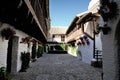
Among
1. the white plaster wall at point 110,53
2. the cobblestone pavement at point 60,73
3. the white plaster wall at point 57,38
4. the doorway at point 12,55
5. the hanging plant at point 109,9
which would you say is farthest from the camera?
the white plaster wall at point 57,38

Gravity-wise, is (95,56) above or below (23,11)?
below

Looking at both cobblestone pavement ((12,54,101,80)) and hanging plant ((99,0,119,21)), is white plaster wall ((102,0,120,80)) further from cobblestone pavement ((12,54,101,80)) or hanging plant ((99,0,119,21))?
cobblestone pavement ((12,54,101,80))

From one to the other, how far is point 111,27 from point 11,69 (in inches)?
243

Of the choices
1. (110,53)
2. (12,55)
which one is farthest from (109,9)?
(12,55)

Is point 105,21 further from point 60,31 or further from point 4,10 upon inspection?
point 60,31

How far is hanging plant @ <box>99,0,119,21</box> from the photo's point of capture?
589 centimetres

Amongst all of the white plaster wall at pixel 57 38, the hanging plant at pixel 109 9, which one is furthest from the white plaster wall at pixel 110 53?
the white plaster wall at pixel 57 38

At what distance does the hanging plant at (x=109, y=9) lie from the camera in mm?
5888

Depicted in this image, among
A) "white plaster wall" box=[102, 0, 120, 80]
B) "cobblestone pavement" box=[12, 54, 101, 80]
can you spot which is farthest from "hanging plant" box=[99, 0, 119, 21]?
"cobblestone pavement" box=[12, 54, 101, 80]

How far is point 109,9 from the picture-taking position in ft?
19.9

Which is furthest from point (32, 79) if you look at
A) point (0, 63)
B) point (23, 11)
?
point (23, 11)

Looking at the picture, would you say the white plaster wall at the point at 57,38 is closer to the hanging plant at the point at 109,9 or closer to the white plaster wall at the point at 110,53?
the white plaster wall at the point at 110,53

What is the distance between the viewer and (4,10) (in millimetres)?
6285

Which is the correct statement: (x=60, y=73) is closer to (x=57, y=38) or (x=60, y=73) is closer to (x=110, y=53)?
(x=110, y=53)
